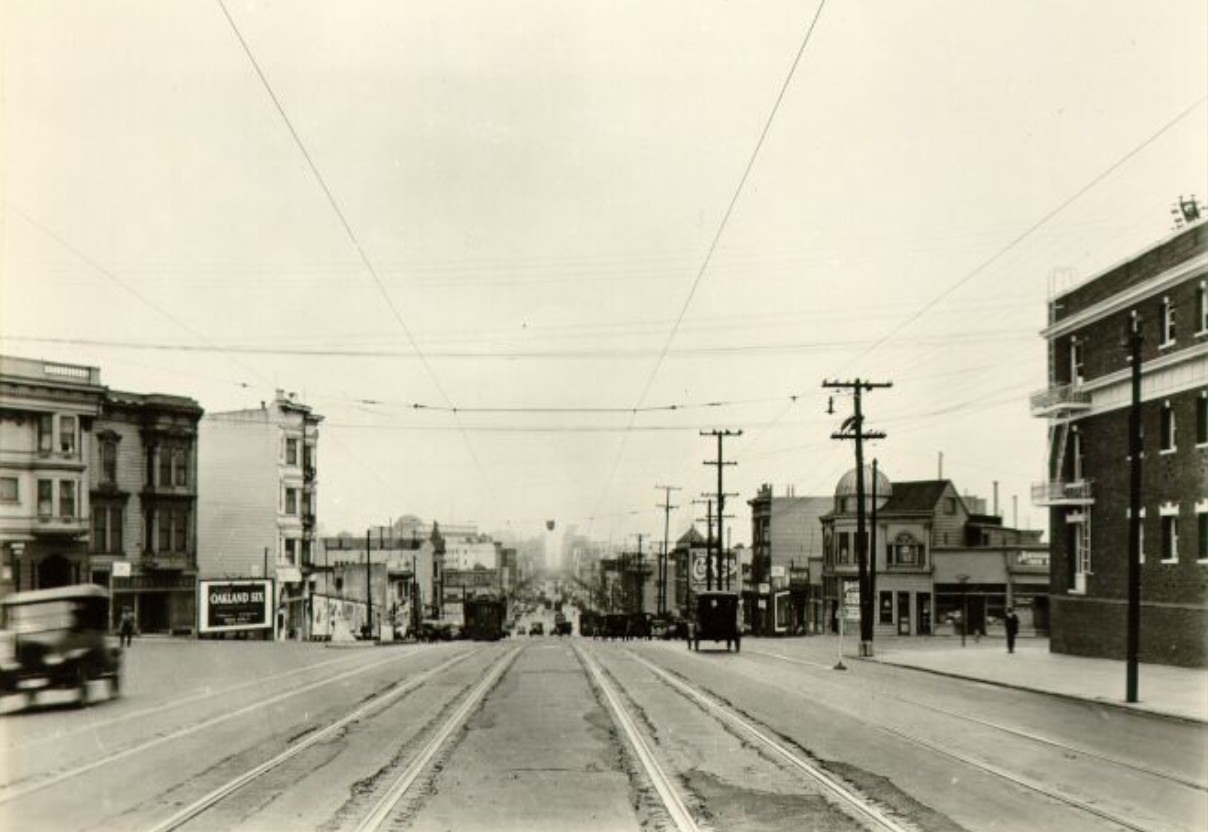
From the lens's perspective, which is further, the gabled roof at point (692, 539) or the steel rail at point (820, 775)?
the gabled roof at point (692, 539)

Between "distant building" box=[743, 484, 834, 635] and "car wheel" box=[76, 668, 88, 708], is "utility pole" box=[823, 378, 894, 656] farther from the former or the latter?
"distant building" box=[743, 484, 834, 635]

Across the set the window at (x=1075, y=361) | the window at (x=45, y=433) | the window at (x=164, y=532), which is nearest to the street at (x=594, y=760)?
the window at (x=1075, y=361)

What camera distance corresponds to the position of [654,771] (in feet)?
45.2

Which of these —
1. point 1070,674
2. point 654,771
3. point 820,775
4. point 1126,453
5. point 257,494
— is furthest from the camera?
point 257,494

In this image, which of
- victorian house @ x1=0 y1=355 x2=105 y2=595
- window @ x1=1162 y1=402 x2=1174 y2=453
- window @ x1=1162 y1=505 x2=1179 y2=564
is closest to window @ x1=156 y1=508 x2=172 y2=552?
victorian house @ x1=0 y1=355 x2=105 y2=595

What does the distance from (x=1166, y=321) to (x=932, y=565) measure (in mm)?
37080

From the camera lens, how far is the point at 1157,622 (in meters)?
36.2

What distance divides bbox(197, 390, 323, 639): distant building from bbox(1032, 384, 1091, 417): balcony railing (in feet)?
125

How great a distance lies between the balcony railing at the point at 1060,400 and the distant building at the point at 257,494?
38.0m

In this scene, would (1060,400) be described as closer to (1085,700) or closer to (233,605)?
(1085,700)

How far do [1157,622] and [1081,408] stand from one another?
870 centimetres

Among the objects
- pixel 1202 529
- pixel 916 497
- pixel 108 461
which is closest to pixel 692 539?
pixel 916 497

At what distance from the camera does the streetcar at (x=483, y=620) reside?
76500 millimetres

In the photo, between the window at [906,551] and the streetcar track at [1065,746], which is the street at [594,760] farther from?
the window at [906,551]
